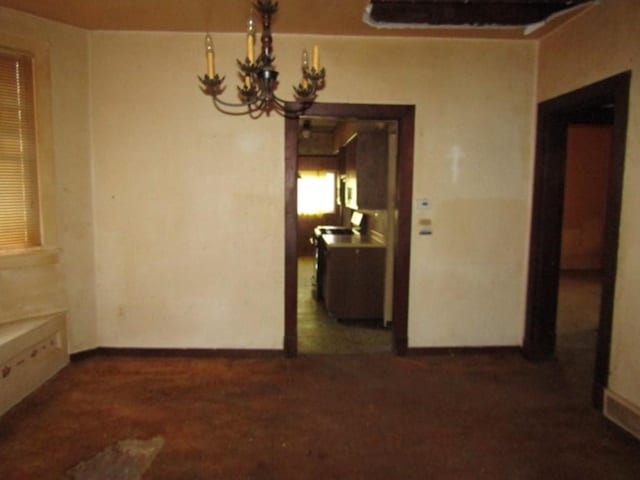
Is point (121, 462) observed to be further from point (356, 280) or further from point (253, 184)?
point (356, 280)

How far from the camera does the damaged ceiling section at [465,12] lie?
2918 mm

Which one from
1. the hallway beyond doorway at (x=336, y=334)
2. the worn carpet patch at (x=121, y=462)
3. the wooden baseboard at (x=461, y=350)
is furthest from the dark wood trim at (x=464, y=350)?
the worn carpet patch at (x=121, y=462)

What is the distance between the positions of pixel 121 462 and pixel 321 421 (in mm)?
1138

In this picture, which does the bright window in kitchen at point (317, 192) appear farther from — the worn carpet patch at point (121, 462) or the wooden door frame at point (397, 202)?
the worn carpet patch at point (121, 462)

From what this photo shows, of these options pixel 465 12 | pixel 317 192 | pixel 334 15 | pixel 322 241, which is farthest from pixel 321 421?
pixel 317 192

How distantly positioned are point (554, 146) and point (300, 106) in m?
2.09

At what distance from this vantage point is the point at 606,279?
109 inches

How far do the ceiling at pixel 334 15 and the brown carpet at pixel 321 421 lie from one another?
2652mm

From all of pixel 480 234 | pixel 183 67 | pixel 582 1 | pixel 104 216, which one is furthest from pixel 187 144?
pixel 582 1

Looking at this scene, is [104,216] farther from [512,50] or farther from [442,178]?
[512,50]

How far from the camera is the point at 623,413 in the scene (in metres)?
2.64

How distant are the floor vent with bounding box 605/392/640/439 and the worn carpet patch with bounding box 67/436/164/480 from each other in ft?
8.97

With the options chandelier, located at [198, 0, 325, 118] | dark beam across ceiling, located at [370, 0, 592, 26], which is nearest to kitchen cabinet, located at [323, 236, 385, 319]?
chandelier, located at [198, 0, 325, 118]

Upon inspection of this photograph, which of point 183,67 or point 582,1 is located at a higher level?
point 582,1
